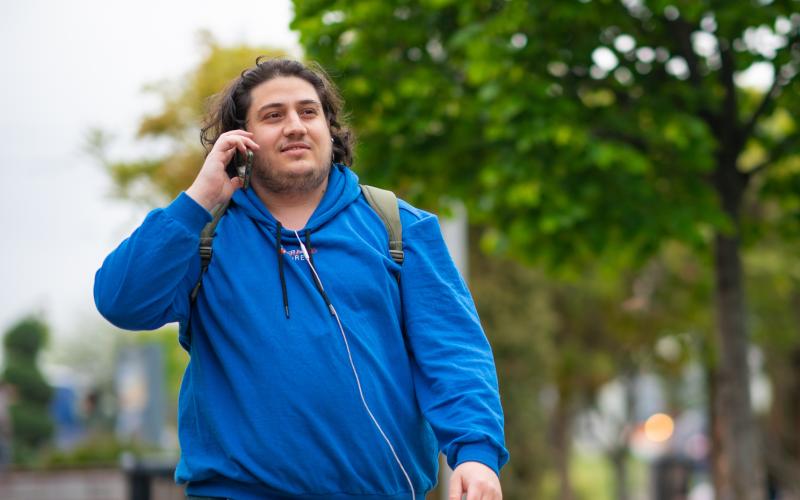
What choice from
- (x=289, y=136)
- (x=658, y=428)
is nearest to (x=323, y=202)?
(x=289, y=136)

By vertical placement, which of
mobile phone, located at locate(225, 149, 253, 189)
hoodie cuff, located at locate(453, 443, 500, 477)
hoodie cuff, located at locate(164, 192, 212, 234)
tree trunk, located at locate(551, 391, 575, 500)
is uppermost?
mobile phone, located at locate(225, 149, 253, 189)

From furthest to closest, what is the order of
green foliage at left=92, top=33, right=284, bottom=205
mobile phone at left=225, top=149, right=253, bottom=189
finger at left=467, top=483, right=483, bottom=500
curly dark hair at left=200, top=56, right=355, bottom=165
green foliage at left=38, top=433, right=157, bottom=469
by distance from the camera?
green foliage at left=38, top=433, right=157, bottom=469 < green foliage at left=92, top=33, right=284, bottom=205 < curly dark hair at left=200, top=56, right=355, bottom=165 < mobile phone at left=225, top=149, right=253, bottom=189 < finger at left=467, top=483, right=483, bottom=500

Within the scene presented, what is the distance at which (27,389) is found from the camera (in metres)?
23.9

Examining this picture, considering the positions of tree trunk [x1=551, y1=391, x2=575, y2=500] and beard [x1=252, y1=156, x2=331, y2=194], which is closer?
beard [x1=252, y1=156, x2=331, y2=194]

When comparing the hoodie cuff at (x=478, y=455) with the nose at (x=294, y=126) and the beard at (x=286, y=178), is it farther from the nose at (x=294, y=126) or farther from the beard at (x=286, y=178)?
the nose at (x=294, y=126)

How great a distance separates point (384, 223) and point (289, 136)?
0.32 metres

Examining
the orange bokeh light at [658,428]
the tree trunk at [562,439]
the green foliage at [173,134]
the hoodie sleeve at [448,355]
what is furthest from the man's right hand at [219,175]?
the orange bokeh light at [658,428]

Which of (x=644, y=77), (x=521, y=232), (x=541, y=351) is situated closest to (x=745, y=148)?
(x=644, y=77)

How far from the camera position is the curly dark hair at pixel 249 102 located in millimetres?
3170

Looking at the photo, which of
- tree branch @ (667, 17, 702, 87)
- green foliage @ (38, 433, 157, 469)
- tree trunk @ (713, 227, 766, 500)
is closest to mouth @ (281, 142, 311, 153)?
tree branch @ (667, 17, 702, 87)

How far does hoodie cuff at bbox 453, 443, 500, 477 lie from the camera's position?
9.25 feet

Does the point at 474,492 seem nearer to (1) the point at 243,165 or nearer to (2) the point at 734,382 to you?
(1) the point at 243,165

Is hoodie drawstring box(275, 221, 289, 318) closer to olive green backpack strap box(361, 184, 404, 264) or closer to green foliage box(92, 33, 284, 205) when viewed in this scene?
olive green backpack strap box(361, 184, 404, 264)

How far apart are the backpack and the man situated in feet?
0.06
